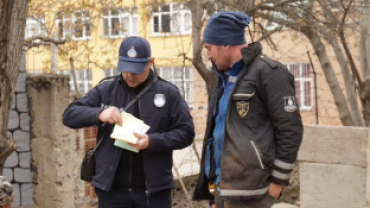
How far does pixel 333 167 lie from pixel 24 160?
3.58 m

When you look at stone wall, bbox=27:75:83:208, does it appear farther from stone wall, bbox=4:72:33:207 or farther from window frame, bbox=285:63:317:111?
window frame, bbox=285:63:317:111

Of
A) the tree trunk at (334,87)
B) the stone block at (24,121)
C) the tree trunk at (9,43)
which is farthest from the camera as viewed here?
the tree trunk at (334,87)

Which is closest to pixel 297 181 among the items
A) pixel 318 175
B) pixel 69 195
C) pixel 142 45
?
pixel 318 175

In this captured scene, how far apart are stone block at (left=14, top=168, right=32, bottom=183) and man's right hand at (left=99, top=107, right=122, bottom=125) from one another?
4.13 metres

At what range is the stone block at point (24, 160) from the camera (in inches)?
331

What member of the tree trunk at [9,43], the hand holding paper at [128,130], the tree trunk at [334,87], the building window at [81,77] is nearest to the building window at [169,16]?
the building window at [81,77]

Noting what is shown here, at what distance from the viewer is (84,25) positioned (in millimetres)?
11078

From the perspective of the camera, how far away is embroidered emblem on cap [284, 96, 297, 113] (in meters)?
4.02

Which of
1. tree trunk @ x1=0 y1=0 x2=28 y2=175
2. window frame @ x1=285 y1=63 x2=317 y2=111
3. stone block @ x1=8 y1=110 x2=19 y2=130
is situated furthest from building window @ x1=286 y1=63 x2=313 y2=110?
tree trunk @ x1=0 y1=0 x2=28 y2=175

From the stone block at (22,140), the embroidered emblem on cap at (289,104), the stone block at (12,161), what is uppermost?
the embroidered emblem on cap at (289,104)

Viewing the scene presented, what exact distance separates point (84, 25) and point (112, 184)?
6740 millimetres

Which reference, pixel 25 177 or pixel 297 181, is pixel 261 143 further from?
pixel 297 181

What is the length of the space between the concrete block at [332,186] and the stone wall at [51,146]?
8.87 ft

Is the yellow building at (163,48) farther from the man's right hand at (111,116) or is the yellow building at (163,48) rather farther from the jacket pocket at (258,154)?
the jacket pocket at (258,154)
